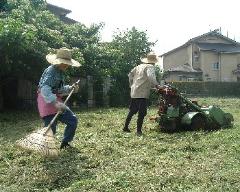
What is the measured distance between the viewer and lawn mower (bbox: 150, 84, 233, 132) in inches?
416

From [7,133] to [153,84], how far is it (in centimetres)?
361

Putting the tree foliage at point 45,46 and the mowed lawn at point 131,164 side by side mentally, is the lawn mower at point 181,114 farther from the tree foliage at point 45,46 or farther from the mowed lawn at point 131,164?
the tree foliage at point 45,46

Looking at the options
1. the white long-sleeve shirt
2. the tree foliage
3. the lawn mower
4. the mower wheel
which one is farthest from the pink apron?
the tree foliage

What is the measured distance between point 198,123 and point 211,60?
141 feet

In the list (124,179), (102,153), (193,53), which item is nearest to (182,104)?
(102,153)

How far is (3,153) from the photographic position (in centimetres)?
815

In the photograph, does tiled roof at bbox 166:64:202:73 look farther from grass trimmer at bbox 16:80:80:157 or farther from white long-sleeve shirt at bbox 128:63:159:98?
grass trimmer at bbox 16:80:80:157

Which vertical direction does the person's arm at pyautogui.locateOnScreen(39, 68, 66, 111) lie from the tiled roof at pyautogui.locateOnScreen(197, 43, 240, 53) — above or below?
below

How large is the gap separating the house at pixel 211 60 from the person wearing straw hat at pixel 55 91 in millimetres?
43879

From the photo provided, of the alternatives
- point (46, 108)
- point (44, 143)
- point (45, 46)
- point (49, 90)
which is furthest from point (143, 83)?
point (45, 46)

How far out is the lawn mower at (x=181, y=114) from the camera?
10.6 m

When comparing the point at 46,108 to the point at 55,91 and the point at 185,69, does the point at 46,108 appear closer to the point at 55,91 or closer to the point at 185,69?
the point at 55,91

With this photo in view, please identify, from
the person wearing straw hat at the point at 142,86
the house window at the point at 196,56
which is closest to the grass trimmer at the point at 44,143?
the person wearing straw hat at the point at 142,86

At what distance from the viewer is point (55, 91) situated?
7.67m
